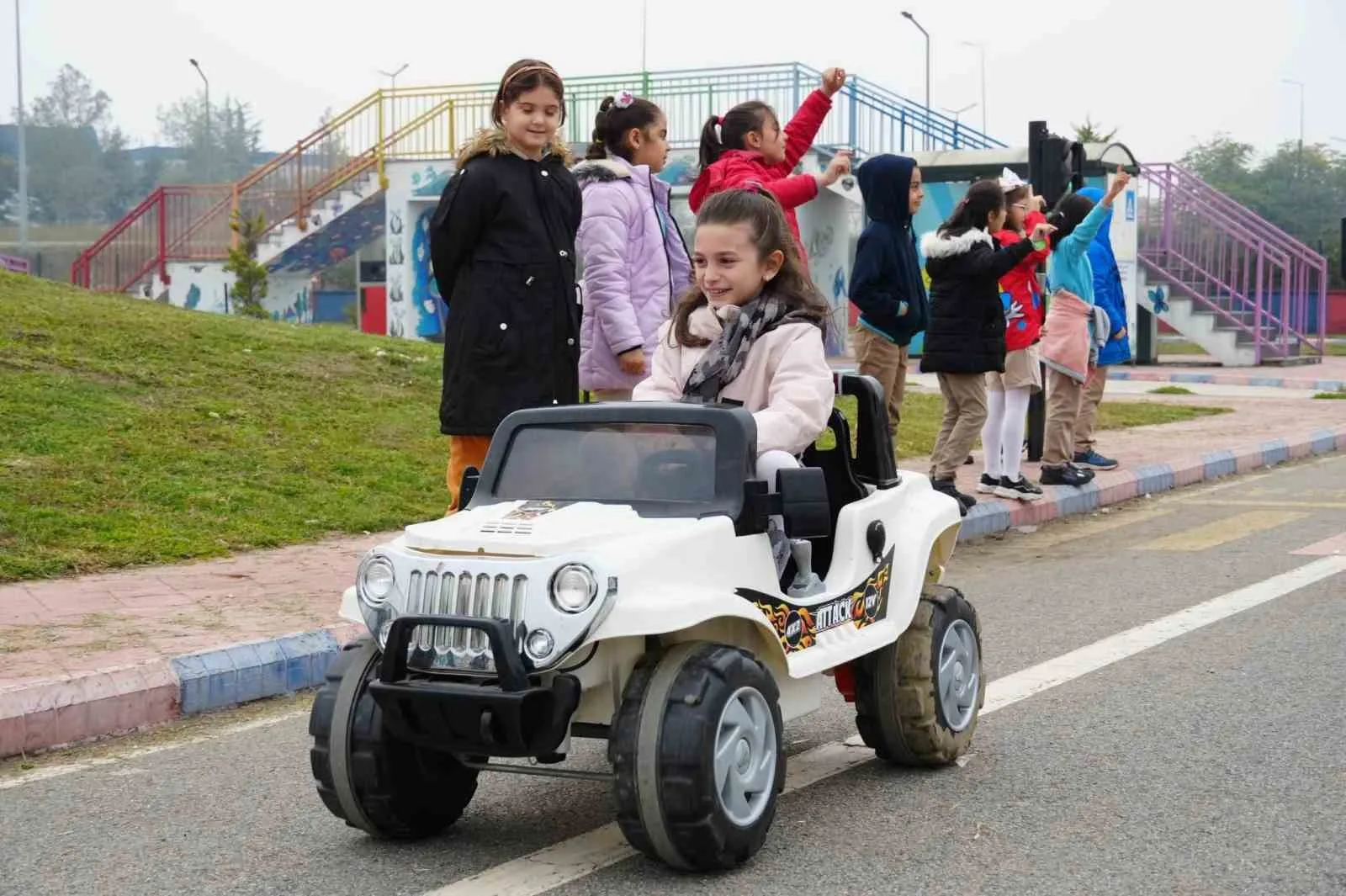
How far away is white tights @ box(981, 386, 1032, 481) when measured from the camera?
10578 millimetres

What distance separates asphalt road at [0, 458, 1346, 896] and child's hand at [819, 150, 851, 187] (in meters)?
1.97

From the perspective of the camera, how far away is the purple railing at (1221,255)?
2788 cm

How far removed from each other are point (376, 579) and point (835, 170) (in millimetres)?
3807

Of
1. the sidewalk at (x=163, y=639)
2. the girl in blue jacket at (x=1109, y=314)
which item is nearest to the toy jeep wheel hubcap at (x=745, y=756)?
the sidewalk at (x=163, y=639)

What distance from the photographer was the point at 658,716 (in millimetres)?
3766

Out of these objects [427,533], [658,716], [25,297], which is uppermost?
[25,297]

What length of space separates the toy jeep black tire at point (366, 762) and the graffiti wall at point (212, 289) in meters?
27.7

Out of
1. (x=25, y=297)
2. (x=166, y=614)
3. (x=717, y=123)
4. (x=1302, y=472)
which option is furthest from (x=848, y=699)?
(x=25, y=297)

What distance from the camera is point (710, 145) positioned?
26.7ft

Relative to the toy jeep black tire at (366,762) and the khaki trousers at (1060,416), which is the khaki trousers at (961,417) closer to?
the khaki trousers at (1060,416)

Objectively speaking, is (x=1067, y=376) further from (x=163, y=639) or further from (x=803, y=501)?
(x=803, y=501)

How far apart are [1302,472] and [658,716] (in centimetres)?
1085

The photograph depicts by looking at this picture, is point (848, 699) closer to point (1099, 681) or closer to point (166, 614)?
point (1099, 681)

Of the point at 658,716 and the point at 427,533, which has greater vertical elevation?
the point at 427,533
